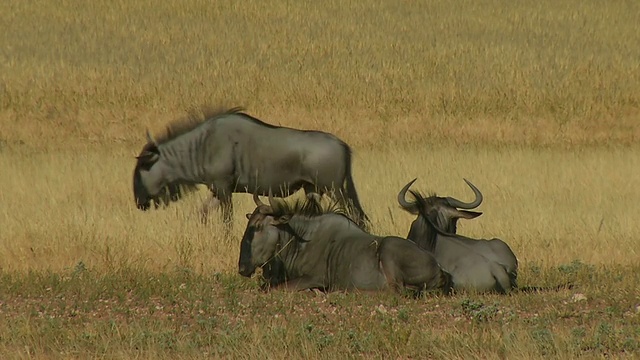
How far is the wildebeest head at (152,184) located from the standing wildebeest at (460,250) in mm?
4088

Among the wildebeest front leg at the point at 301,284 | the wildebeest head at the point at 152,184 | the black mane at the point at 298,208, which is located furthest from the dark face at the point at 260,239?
the wildebeest head at the point at 152,184

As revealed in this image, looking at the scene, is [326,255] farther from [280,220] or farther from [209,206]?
[209,206]

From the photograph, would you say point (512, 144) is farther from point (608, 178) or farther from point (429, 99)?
point (608, 178)

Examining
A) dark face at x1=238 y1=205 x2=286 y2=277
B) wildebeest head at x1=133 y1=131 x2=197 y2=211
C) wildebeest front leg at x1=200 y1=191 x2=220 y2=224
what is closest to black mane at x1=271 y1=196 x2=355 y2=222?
dark face at x1=238 y1=205 x2=286 y2=277

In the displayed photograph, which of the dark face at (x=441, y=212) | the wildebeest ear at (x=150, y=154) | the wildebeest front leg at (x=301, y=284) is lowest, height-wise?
the wildebeest front leg at (x=301, y=284)

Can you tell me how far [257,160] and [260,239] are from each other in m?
3.05

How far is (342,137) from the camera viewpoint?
23016mm

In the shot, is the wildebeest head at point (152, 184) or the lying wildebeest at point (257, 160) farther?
the wildebeest head at point (152, 184)

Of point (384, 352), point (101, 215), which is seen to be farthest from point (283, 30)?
point (384, 352)

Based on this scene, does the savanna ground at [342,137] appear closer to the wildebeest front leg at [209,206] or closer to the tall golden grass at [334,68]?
the tall golden grass at [334,68]

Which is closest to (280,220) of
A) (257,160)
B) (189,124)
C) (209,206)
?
(257,160)

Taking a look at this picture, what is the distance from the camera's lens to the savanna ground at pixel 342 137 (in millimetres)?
8156

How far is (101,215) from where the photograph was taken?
13695mm

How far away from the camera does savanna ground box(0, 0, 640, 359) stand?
8.16m
